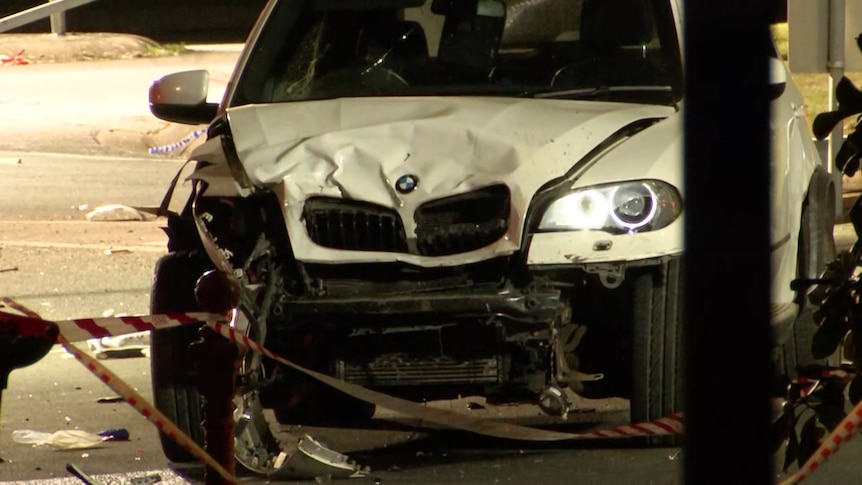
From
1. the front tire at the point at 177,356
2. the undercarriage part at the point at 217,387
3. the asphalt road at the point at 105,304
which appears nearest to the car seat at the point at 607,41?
the asphalt road at the point at 105,304

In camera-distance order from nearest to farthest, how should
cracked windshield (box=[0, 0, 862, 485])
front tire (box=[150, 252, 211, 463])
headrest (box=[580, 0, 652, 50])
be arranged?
cracked windshield (box=[0, 0, 862, 485]) < front tire (box=[150, 252, 211, 463]) < headrest (box=[580, 0, 652, 50])

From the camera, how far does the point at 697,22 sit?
3.12 m

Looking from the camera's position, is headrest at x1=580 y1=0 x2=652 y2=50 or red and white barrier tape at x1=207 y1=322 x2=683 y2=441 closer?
red and white barrier tape at x1=207 y1=322 x2=683 y2=441

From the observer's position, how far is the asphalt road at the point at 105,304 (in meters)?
5.75

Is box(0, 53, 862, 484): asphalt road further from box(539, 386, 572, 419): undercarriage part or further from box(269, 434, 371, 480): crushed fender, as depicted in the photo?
box(539, 386, 572, 419): undercarriage part

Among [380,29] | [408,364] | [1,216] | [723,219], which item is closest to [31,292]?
[1,216]

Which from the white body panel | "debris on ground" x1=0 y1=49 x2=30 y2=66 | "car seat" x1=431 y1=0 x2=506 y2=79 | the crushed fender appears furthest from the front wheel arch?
"debris on ground" x1=0 y1=49 x2=30 y2=66

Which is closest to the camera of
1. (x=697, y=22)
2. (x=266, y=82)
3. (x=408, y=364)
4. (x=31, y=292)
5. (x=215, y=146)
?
(x=697, y=22)

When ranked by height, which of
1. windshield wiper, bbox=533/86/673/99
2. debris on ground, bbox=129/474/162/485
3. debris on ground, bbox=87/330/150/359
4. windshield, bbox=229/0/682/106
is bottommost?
debris on ground, bbox=129/474/162/485

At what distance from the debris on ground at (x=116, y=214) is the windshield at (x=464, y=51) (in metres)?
4.87

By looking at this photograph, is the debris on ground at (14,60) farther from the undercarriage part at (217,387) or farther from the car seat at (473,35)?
the undercarriage part at (217,387)

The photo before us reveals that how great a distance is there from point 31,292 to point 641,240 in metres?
4.89

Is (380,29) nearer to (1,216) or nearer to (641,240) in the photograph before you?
(641,240)

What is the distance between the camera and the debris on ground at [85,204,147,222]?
37.5 ft
